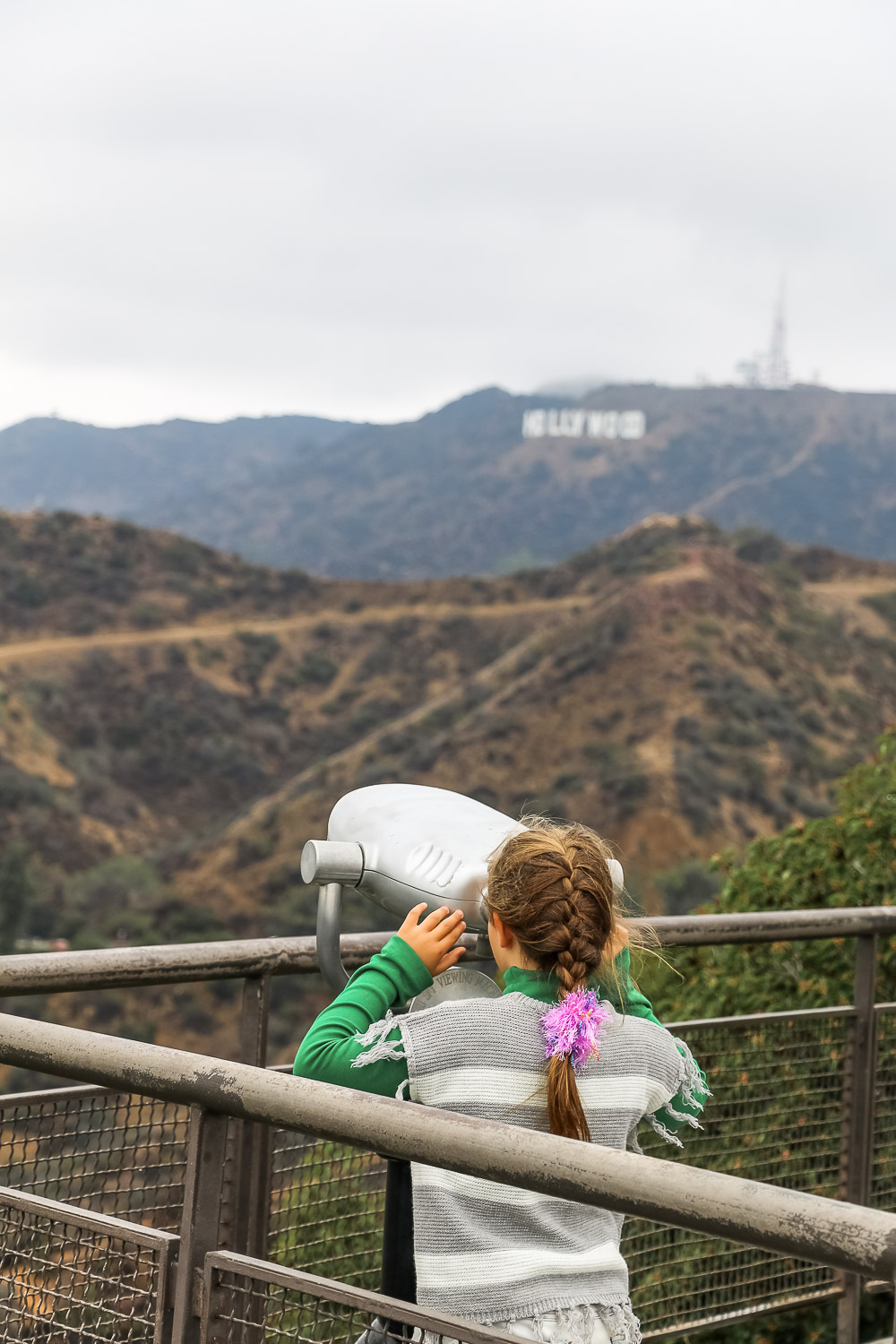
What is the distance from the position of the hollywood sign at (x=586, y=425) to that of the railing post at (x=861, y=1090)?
158 meters

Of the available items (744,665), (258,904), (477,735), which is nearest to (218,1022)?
(258,904)

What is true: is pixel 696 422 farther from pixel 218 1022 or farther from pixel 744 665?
pixel 218 1022

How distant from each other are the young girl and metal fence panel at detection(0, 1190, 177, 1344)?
0.27 meters

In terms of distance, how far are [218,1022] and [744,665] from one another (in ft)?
69.3

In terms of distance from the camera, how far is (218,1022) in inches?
1121

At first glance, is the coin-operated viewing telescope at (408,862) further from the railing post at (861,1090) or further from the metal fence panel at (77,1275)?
the railing post at (861,1090)

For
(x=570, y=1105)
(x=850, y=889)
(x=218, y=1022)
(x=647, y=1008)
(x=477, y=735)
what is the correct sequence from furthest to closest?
(x=477, y=735) → (x=218, y=1022) → (x=850, y=889) → (x=647, y=1008) → (x=570, y=1105)

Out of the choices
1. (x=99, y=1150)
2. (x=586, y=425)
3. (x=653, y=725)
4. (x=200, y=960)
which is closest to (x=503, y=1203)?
(x=99, y=1150)

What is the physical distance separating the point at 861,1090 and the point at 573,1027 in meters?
1.83

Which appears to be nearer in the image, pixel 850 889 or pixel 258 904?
pixel 850 889

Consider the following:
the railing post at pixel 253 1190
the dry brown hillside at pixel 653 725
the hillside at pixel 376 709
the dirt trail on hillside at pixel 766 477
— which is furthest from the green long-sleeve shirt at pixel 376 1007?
the dirt trail on hillside at pixel 766 477

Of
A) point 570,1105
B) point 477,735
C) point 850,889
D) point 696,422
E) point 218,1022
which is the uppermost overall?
point 696,422

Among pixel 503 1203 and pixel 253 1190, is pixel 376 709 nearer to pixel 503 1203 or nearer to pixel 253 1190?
pixel 253 1190

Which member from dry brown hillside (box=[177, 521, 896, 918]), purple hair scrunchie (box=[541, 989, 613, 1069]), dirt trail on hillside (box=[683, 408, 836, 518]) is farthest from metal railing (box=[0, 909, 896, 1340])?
dirt trail on hillside (box=[683, 408, 836, 518])
